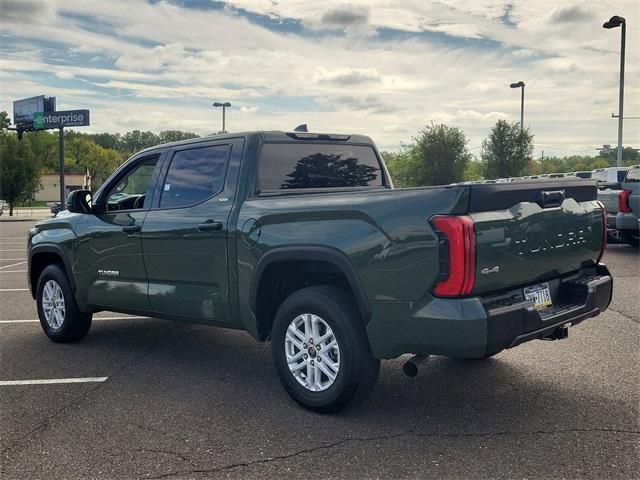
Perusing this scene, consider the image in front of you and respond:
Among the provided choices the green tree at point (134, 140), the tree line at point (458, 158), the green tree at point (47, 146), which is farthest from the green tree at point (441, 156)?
the green tree at point (134, 140)

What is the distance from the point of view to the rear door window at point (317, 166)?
16.2 ft

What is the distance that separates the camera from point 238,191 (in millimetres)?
4730

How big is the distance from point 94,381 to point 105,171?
95702 millimetres

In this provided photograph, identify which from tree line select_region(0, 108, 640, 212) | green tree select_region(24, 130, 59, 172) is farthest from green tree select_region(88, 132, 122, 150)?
tree line select_region(0, 108, 640, 212)

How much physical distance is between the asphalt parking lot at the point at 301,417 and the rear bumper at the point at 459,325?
0.54 meters

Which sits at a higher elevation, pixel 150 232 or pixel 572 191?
pixel 572 191

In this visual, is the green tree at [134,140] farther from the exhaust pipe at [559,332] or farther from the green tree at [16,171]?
the exhaust pipe at [559,332]

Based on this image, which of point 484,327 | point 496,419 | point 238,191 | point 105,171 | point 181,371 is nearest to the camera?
point 484,327

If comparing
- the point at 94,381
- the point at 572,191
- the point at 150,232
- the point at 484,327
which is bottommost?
the point at 94,381

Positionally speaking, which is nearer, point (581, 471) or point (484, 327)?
point (581, 471)

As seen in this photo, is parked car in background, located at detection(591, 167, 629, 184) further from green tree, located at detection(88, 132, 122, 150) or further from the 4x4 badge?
green tree, located at detection(88, 132, 122, 150)

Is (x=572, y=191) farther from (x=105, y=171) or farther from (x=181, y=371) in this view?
(x=105, y=171)

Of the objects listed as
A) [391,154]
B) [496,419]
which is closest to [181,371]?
[496,419]

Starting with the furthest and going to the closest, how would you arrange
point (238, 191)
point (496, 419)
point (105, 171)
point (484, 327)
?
1. point (105, 171)
2. point (238, 191)
3. point (496, 419)
4. point (484, 327)
